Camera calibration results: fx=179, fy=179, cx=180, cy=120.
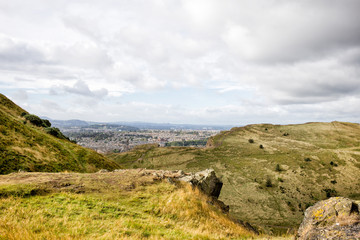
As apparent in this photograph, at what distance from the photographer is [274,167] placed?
8488 cm

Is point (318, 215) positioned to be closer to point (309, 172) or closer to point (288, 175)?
point (288, 175)

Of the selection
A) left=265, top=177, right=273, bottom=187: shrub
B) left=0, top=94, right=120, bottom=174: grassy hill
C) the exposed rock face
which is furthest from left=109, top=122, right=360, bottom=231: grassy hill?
left=0, top=94, right=120, bottom=174: grassy hill

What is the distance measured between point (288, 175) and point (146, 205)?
8516 cm

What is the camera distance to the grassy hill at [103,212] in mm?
7584

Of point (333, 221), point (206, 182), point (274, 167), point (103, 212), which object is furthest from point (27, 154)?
point (274, 167)

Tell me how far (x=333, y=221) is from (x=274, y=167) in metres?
86.8

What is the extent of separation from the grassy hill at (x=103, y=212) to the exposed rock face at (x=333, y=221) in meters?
3.80

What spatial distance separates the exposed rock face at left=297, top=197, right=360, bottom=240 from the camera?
294 inches

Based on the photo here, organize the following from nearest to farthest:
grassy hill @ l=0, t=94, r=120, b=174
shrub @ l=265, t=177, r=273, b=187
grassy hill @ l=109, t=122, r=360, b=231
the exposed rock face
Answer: the exposed rock face, grassy hill @ l=0, t=94, r=120, b=174, grassy hill @ l=109, t=122, r=360, b=231, shrub @ l=265, t=177, r=273, b=187

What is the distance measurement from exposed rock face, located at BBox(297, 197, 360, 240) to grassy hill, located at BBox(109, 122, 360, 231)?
42.6 metres

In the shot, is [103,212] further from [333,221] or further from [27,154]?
[27,154]

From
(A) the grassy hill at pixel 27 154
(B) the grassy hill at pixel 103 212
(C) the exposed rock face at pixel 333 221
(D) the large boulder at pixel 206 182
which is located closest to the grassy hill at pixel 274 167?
(D) the large boulder at pixel 206 182

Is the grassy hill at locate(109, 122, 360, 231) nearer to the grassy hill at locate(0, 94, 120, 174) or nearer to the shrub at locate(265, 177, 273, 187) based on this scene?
the shrub at locate(265, 177, 273, 187)

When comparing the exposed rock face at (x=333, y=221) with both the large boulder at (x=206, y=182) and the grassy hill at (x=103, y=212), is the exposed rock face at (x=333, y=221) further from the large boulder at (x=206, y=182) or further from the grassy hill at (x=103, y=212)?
the large boulder at (x=206, y=182)
